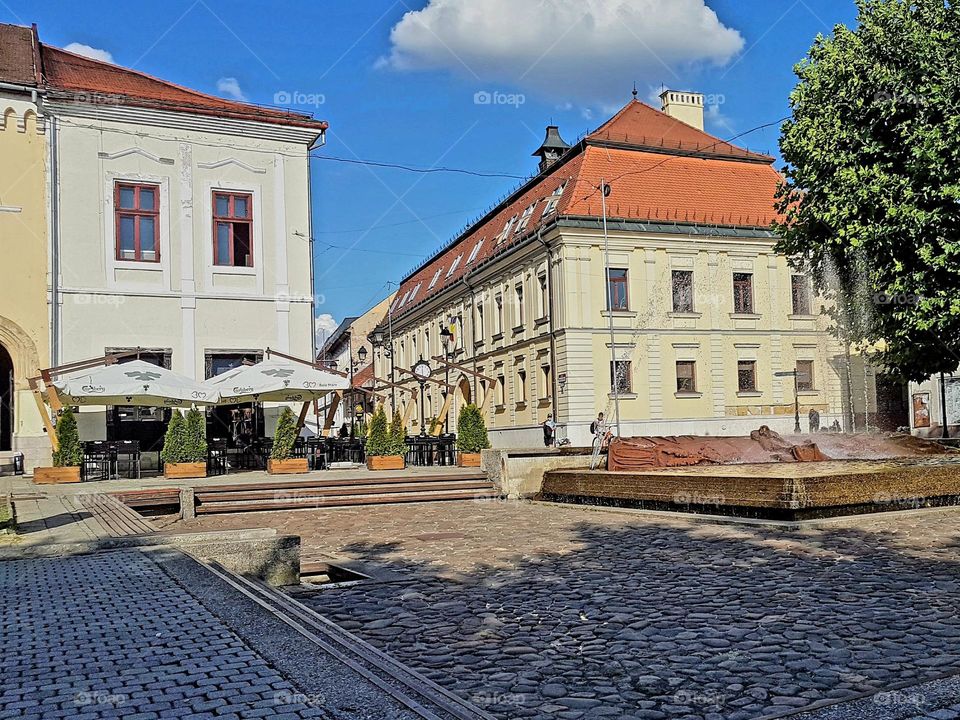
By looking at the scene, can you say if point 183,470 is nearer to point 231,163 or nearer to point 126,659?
A: point 231,163

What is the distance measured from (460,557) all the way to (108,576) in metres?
3.52

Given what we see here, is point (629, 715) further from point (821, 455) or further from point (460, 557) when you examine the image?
point (821, 455)

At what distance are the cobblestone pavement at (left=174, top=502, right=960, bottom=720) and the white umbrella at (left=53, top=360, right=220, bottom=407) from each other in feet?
27.2

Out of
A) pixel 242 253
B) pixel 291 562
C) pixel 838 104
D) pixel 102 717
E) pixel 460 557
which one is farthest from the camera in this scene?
pixel 242 253

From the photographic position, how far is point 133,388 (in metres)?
17.7

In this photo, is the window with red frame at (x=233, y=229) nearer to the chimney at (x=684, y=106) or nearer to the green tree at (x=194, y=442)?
the green tree at (x=194, y=442)

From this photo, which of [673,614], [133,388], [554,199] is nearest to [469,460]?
[133,388]

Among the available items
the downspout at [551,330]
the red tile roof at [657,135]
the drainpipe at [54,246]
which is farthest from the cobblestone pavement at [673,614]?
the red tile roof at [657,135]

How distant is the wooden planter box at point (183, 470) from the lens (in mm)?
17891

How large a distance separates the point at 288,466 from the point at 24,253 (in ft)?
26.7

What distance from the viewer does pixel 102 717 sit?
354cm

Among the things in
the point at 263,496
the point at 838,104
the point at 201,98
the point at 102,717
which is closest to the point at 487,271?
the point at 201,98

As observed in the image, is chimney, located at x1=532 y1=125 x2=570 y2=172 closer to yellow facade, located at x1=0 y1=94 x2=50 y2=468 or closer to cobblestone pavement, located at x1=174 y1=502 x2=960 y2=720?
yellow facade, located at x1=0 y1=94 x2=50 y2=468

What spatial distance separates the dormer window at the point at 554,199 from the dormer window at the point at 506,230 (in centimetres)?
407
